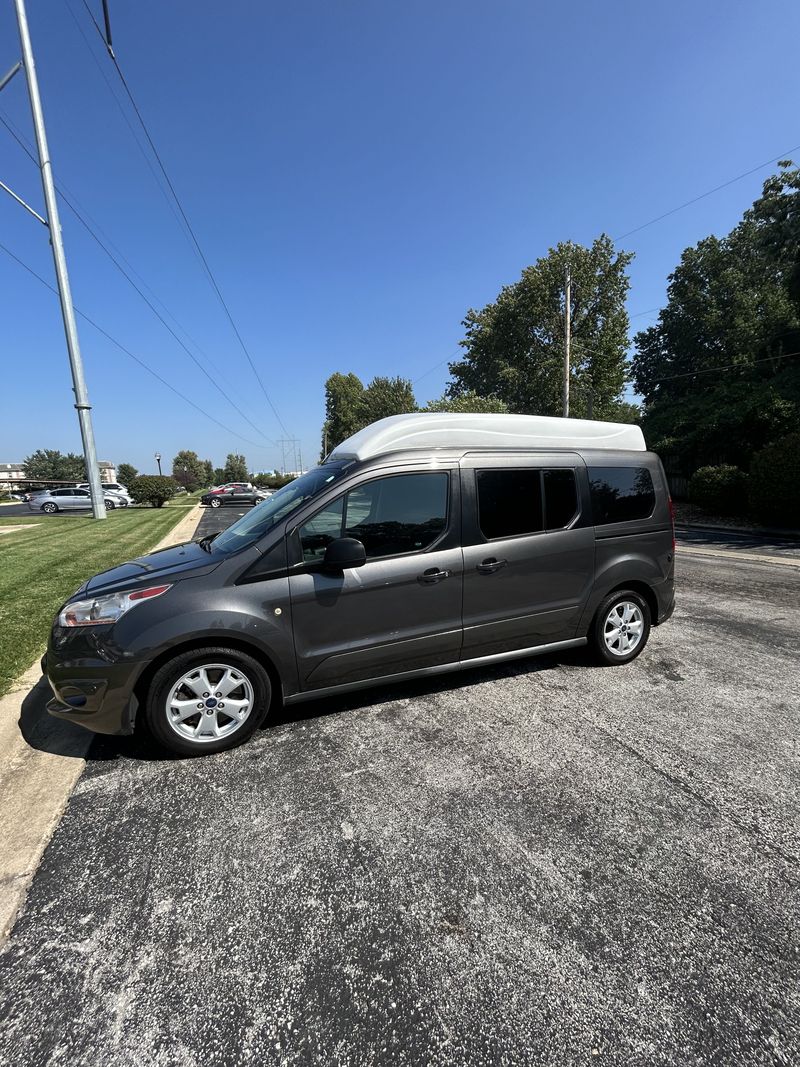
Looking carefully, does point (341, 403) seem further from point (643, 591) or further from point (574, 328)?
point (643, 591)

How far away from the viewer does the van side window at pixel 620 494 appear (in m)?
4.05

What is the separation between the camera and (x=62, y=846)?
7.45 feet

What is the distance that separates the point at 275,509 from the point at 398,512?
97 centimetres

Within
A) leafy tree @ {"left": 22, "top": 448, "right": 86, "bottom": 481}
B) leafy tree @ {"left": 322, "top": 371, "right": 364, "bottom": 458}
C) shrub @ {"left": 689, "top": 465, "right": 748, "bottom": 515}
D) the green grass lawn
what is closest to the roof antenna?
the green grass lawn

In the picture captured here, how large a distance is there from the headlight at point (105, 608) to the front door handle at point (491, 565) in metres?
2.08

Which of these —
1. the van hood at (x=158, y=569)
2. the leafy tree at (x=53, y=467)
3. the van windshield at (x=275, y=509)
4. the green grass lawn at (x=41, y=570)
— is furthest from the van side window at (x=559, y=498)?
the leafy tree at (x=53, y=467)

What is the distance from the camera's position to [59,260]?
1536 cm

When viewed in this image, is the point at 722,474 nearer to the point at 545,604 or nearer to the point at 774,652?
the point at 774,652

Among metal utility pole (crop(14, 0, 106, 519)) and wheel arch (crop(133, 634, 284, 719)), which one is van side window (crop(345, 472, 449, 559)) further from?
metal utility pole (crop(14, 0, 106, 519))

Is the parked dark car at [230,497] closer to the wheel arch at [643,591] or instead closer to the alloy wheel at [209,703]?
the wheel arch at [643,591]

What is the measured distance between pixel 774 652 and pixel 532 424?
323cm

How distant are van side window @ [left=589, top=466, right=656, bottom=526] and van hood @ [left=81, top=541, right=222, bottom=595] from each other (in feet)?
9.93

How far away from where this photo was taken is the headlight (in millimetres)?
2818

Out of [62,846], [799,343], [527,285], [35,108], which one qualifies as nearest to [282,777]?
[62,846]
